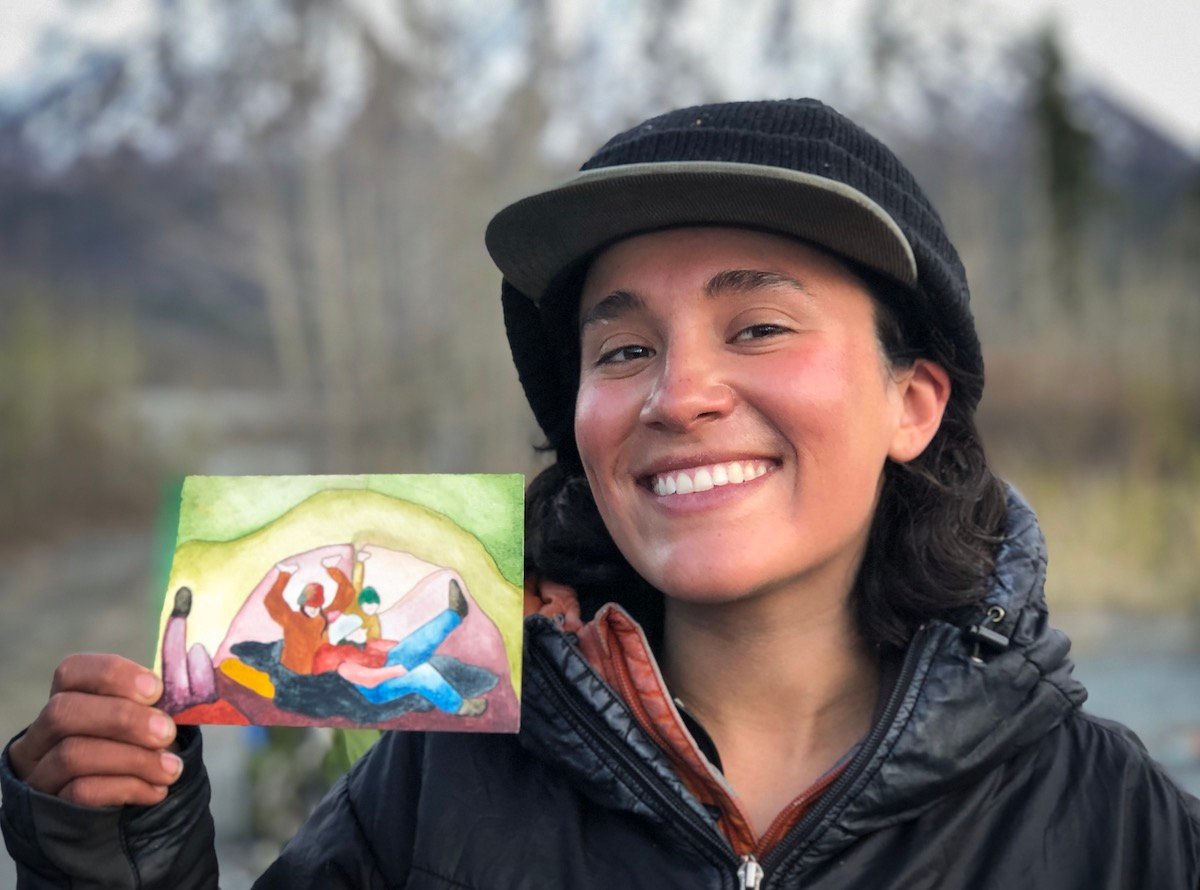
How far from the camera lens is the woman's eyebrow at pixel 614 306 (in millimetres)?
1771

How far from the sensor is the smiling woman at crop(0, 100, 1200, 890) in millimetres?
1572

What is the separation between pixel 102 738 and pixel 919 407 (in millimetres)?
1266

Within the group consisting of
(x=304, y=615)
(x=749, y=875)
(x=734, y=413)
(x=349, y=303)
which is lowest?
(x=749, y=875)

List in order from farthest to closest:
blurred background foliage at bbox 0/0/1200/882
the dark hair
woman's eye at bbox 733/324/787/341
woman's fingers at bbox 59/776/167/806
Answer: blurred background foliage at bbox 0/0/1200/882 < the dark hair < woman's eye at bbox 733/324/787/341 < woman's fingers at bbox 59/776/167/806

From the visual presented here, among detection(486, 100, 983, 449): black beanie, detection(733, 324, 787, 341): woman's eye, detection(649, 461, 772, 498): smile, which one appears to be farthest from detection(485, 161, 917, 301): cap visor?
detection(649, 461, 772, 498): smile

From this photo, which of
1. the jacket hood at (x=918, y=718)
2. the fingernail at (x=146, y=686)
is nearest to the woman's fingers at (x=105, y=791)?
the fingernail at (x=146, y=686)

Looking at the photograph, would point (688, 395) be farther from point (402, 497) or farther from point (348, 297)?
point (348, 297)

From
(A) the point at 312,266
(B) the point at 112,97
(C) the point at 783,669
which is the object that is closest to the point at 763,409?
(C) the point at 783,669

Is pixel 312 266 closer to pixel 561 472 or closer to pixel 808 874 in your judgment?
pixel 561 472

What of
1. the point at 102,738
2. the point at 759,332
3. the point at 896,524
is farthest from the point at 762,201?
the point at 102,738

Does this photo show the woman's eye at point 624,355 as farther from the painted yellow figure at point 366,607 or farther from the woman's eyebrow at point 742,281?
the painted yellow figure at point 366,607

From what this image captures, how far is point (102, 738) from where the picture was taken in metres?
1.52

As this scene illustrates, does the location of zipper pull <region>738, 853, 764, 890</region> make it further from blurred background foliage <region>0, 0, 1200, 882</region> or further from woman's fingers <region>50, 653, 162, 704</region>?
blurred background foliage <region>0, 0, 1200, 882</region>

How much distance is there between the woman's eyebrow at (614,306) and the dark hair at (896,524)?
118mm
